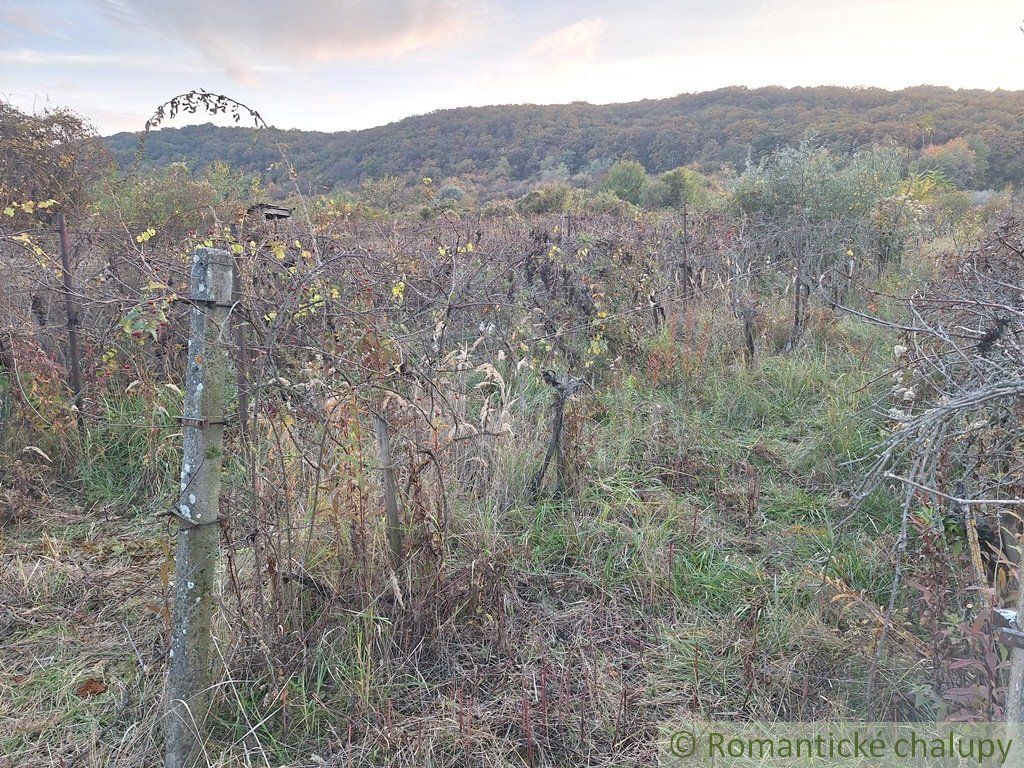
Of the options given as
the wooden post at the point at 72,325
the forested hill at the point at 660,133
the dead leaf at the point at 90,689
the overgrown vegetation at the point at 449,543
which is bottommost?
the dead leaf at the point at 90,689

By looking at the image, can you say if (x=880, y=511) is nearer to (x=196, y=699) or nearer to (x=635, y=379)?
(x=635, y=379)

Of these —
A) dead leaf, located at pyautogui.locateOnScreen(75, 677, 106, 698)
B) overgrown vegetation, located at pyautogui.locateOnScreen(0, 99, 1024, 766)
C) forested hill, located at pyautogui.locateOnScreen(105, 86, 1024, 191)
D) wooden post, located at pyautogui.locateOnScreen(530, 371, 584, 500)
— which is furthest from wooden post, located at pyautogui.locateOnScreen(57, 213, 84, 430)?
forested hill, located at pyautogui.locateOnScreen(105, 86, 1024, 191)

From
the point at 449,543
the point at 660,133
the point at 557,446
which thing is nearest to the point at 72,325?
the point at 449,543

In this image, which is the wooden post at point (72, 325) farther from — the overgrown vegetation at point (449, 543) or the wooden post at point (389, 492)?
the wooden post at point (389, 492)

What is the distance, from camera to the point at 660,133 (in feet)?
118

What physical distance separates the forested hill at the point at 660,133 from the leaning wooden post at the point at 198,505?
22.1m

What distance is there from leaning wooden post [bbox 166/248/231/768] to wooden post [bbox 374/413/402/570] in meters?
0.61

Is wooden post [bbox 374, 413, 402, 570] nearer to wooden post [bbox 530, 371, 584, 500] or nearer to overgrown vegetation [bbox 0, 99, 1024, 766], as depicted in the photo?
overgrown vegetation [bbox 0, 99, 1024, 766]

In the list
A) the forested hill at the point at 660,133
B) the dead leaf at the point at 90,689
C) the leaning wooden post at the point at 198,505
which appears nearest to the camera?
the leaning wooden post at the point at 198,505

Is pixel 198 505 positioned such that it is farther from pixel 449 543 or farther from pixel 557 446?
pixel 557 446

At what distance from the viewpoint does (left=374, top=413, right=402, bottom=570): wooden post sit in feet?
7.61

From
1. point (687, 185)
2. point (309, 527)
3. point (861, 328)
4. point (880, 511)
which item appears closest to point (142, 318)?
point (309, 527)

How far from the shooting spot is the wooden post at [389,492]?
2320mm

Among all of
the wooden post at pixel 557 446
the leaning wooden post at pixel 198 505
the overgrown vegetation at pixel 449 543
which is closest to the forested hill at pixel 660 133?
the overgrown vegetation at pixel 449 543
